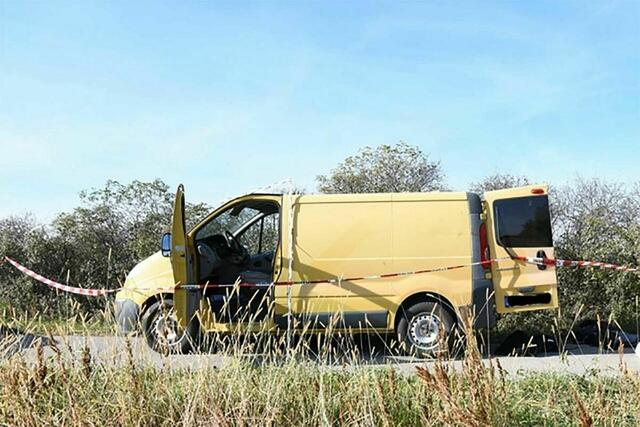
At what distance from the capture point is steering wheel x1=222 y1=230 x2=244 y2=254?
932cm

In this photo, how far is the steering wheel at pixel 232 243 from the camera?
932 centimetres

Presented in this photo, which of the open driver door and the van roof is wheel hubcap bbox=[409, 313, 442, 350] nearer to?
the van roof

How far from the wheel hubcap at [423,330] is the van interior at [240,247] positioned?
1.99 metres

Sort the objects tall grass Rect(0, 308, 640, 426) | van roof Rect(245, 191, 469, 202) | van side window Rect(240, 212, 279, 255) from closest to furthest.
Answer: tall grass Rect(0, 308, 640, 426), van roof Rect(245, 191, 469, 202), van side window Rect(240, 212, 279, 255)

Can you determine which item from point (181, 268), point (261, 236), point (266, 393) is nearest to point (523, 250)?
point (261, 236)

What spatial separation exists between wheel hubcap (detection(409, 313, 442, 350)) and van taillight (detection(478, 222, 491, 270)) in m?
0.94

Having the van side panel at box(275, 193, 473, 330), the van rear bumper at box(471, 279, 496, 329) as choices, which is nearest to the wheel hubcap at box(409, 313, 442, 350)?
the van side panel at box(275, 193, 473, 330)

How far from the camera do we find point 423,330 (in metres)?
8.34

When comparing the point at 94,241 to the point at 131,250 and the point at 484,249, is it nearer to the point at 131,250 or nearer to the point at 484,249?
the point at 131,250

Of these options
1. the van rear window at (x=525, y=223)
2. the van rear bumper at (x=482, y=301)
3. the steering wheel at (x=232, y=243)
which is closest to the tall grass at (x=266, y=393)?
the van rear bumper at (x=482, y=301)

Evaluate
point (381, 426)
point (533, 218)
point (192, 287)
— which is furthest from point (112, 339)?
point (533, 218)

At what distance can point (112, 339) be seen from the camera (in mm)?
4066

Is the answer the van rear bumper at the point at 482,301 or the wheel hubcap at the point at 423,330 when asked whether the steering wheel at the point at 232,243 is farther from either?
the van rear bumper at the point at 482,301

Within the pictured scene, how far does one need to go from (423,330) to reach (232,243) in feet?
9.77
